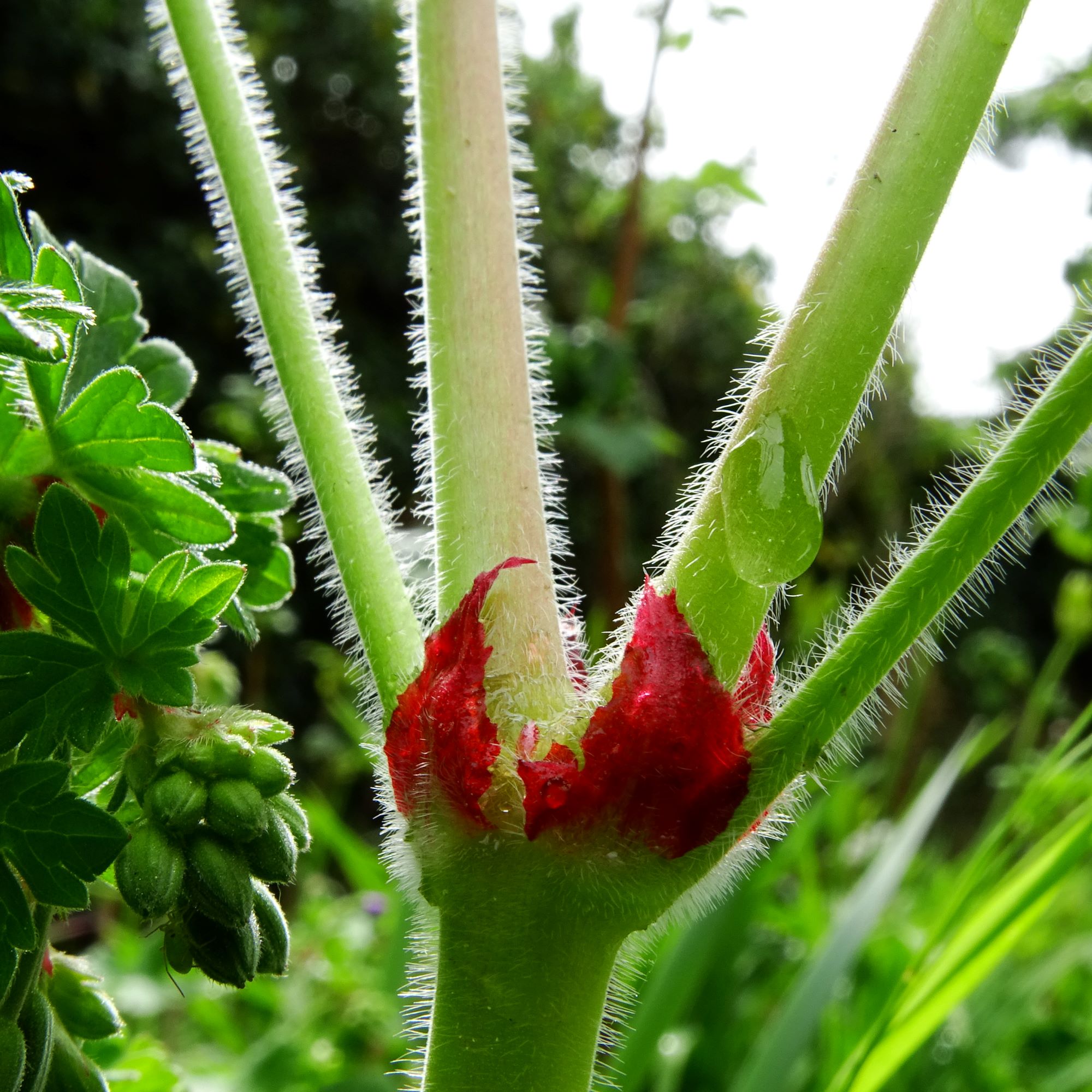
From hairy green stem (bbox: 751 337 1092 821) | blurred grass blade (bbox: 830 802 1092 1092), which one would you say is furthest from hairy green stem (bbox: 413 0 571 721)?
blurred grass blade (bbox: 830 802 1092 1092)

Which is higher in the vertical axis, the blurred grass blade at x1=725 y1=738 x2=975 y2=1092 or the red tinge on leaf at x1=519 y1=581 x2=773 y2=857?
the red tinge on leaf at x1=519 y1=581 x2=773 y2=857

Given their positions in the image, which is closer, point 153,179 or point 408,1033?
point 408,1033

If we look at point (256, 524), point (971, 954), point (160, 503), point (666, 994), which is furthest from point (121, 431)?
point (666, 994)

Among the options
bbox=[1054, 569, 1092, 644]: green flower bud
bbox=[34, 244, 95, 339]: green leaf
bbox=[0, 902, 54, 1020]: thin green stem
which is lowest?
bbox=[1054, 569, 1092, 644]: green flower bud

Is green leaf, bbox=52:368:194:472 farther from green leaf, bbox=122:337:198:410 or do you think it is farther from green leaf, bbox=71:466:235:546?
green leaf, bbox=122:337:198:410

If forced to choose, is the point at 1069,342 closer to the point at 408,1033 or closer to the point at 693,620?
the point at 693,620

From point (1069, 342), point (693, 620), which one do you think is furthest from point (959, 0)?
point (693, 620)

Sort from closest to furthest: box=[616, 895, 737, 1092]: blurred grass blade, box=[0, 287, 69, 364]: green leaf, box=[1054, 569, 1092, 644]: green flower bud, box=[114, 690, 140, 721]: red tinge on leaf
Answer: box=[0, 287, 69, 364]: green leaf
box=[114, 690, 140, 721]: red tinge on leaf
box=[616, 895, 737, 1092]: blurred grass blade
box=[1054, 569, 1092, 644]: green flower bud

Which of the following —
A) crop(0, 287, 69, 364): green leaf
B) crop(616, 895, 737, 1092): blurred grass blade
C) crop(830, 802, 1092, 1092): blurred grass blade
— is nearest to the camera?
crop(0, 287, 69, 364): green leaf
